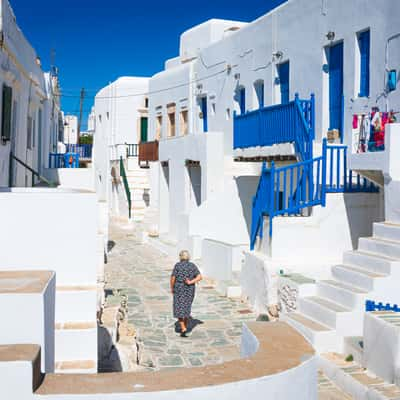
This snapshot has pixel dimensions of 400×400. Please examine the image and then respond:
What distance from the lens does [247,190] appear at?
16.2 meters

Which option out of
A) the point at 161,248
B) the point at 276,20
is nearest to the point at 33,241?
the point at 276,20

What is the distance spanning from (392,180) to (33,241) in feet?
19.0

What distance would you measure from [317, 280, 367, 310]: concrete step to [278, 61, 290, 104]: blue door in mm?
7622

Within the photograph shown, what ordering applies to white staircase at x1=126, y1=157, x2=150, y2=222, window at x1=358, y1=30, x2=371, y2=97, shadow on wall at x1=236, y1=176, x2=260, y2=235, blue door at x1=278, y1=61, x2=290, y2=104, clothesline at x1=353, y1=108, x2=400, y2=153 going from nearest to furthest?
clothesline at x1=353, y1=108, x2=400, y2=153 < window at x1=358, y1=30, x2=371, y2=97 < blue door at x1=278, y1=61, x2=290, y2=104 < shadow on wall at x1=236, y1=176, x2=260, y2=235 < white staircase at x1=126, y1=157, x2=150, y2=222

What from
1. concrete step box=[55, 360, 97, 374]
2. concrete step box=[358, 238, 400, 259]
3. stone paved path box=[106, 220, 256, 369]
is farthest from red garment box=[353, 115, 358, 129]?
concrete step box=[55, 360, 97, 374]

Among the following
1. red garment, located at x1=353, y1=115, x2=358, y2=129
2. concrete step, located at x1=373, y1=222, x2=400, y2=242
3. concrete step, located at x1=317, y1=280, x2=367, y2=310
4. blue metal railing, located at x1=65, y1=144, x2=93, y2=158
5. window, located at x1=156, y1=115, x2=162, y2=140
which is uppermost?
window, located at x1=156, y1=115, x2=162, y2=140

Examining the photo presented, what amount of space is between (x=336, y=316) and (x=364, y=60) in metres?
6.44

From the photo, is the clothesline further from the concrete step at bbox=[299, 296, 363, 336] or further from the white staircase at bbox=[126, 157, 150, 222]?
the white staircase at bbox=[126, 157, 150, 222]

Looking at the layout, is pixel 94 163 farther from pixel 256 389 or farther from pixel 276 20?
pixel 256 389

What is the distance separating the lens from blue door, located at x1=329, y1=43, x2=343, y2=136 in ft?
43.8

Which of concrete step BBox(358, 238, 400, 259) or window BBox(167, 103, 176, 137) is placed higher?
window BBox(167, 103, 176, 137)

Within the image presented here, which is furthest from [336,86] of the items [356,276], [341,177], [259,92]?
[356,276]

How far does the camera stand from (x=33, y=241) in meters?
6.86

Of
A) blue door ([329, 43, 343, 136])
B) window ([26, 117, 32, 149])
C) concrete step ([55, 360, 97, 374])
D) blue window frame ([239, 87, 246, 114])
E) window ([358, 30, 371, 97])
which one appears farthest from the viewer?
blue window frame ([239, 87, 246, 114])
